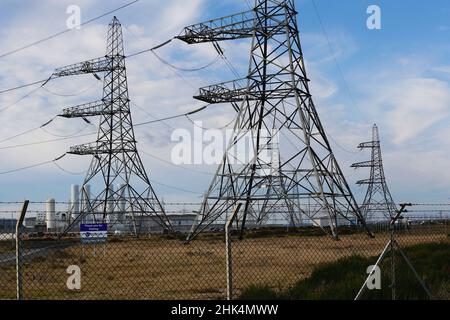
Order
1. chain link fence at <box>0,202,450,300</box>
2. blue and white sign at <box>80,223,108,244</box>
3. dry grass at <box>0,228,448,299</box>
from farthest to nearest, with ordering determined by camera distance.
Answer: blue and white sign at <box>80,223,108,244</box> → dry grass at <box>0,228,448,299</box> → chain link fence at <box>0,202,450,300</box>

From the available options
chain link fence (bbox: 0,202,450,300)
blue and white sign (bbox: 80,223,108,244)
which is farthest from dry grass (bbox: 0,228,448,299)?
blue and white sign (bbox: 80,223,108,244)

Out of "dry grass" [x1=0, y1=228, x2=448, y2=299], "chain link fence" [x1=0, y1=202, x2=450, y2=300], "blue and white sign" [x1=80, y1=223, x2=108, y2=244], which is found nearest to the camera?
"chain link fence" [x1=0, y1=202, x2=450, y2=300]

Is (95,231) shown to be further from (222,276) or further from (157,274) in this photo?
(222,276)

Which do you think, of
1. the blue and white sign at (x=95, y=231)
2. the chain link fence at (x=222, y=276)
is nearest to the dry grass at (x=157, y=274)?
the chain link fence at (x=222, y=276)

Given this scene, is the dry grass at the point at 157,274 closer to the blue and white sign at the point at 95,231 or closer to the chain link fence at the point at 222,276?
the chain link fence at the point at 222,276

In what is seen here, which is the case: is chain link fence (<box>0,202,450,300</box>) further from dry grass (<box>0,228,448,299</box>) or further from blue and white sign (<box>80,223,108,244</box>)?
→ blue and white sign (<box>80,223,108,244</box>)

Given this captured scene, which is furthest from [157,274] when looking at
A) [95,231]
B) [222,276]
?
[95,231]

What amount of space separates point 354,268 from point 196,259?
36.6ft

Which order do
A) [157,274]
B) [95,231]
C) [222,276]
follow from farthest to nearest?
[95,231] < [157,274] < [222,276]

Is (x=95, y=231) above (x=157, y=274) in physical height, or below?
above

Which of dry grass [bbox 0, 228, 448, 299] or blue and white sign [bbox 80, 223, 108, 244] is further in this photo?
blue and white sign [bbox 80, 223, 108, 244]

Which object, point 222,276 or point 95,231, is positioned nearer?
point 222,276

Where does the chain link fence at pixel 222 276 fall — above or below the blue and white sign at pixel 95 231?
below
